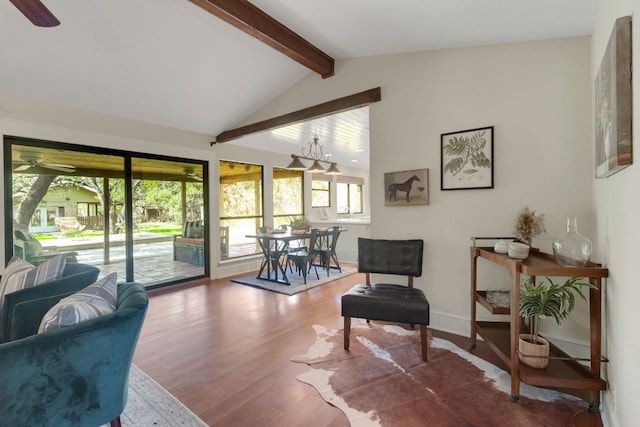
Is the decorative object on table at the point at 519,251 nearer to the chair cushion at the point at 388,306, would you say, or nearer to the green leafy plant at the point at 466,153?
the chair cushion at the point at 388,306

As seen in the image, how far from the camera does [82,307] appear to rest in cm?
130

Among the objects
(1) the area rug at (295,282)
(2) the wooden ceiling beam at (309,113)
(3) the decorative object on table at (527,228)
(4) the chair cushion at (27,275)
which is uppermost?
(2) the wooden ceiling beam at (309,113)

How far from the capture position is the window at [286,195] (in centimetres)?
678

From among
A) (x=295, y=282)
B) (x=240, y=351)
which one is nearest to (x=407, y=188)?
(x=240, y=351)

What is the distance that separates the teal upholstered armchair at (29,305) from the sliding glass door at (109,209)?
82.7 inches

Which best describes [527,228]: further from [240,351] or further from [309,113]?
[309,113]

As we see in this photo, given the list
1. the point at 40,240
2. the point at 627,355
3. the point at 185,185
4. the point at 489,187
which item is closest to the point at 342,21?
the point at 489,187

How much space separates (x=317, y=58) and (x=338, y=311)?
118 inches

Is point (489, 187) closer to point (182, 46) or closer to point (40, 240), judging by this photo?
point (182, 46)

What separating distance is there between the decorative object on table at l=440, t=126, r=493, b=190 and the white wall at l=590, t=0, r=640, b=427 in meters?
0.85

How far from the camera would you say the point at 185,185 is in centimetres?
501

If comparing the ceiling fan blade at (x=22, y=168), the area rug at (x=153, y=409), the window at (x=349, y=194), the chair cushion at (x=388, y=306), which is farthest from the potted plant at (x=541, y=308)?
the window at (x=349, y=194)

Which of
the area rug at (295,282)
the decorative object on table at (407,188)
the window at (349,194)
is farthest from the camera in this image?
the window at (349,194)

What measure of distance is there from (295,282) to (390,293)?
2.51 meters
